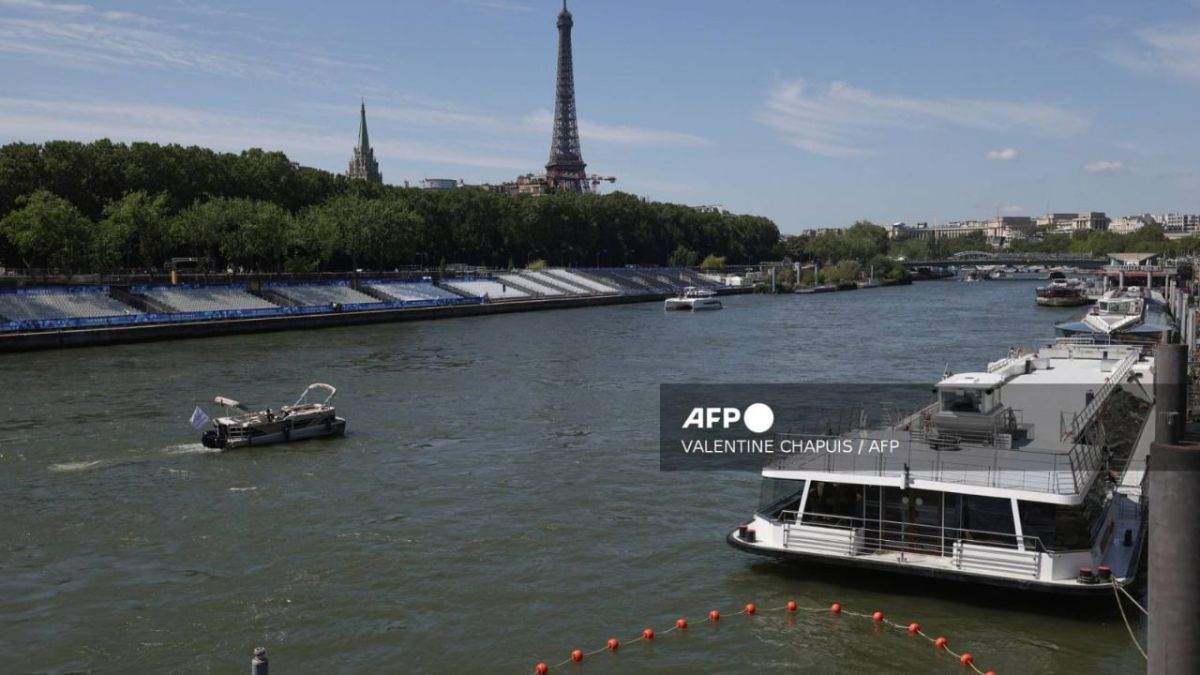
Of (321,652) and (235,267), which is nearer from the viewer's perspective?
(321,652)

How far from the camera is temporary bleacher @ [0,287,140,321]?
53.7 meters

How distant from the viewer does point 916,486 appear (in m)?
14.9

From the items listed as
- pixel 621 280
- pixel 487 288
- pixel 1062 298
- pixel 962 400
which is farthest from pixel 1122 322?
pixel 621 280

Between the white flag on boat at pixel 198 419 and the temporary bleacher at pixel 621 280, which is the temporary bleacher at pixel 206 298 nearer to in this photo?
→ the white flag on boat at pixel 198 419

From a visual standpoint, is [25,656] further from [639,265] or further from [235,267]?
[639,265]

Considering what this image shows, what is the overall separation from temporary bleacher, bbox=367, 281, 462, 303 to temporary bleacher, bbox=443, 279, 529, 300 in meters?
2.94

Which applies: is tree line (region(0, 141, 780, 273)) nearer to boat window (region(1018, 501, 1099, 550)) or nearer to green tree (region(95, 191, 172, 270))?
green tree (region(95, 191, 172, 270))

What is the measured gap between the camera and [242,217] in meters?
75.8

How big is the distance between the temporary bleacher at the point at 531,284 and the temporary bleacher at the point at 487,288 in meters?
2.38

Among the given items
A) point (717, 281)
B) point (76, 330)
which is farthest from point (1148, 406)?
point (717, 281)

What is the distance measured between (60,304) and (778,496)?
49985mm

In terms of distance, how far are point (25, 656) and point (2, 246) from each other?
66315 mm

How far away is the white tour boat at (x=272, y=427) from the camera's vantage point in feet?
85.6

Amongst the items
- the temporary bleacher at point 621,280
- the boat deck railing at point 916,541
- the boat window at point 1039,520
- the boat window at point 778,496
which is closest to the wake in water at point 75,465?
the boat window at point 778,496
